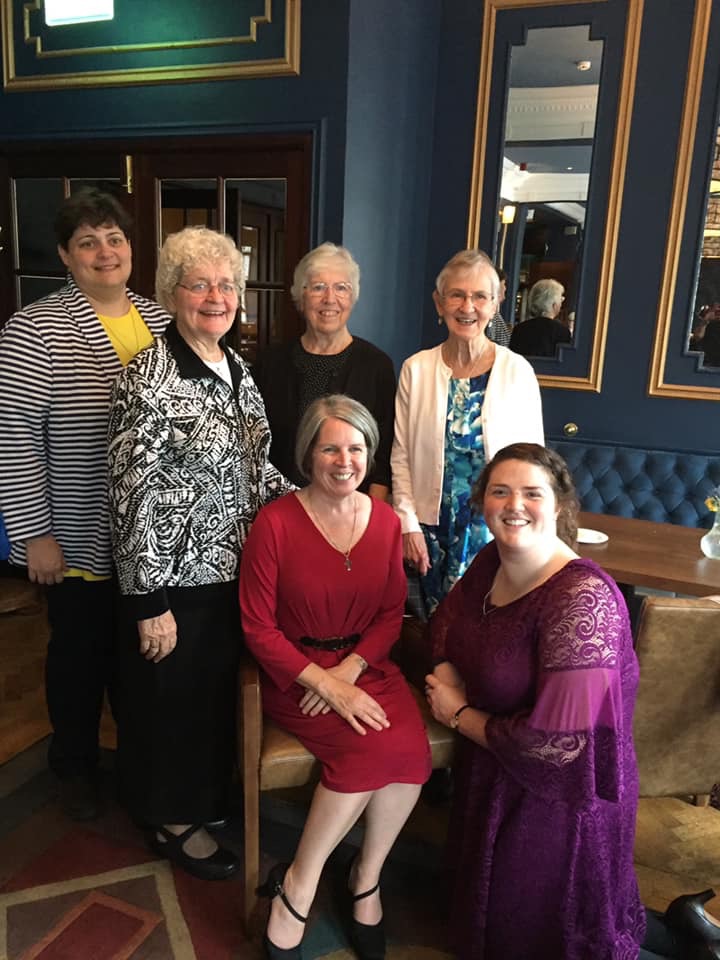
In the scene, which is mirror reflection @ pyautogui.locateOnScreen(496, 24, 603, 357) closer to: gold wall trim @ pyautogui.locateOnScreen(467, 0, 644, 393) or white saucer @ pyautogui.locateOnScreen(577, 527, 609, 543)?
gold wall trim @ pyautogui.locateOnScreen(467, 0, 644, 393)

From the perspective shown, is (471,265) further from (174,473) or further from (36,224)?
(36,224)

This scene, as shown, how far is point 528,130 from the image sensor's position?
3.47 metres

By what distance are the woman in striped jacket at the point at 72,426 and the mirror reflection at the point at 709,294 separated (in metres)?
2.49

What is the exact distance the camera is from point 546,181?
3500 mm

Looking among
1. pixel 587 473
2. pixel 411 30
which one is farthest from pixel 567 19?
pixel 587 473

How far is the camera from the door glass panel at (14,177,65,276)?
3658 mm

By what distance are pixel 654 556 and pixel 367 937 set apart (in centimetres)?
132

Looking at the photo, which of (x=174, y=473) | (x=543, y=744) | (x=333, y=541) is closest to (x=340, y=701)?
(x=333, y=541)

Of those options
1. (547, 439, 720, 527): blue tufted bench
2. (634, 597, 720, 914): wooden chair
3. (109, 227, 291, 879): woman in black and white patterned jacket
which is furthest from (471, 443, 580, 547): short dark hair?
(547, 439, 720, 527): blue tufted bench

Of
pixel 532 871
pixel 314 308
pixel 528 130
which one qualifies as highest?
pixel 528 130

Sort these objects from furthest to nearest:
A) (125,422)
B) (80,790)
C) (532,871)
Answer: (80,790) → (125,422) → (532,871)

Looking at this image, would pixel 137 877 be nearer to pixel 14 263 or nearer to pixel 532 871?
pixel 532 871

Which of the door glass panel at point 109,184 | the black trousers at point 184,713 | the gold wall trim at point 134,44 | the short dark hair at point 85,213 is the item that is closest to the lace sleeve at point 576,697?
the black trousers at point 184,713

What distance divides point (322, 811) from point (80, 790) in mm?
866
